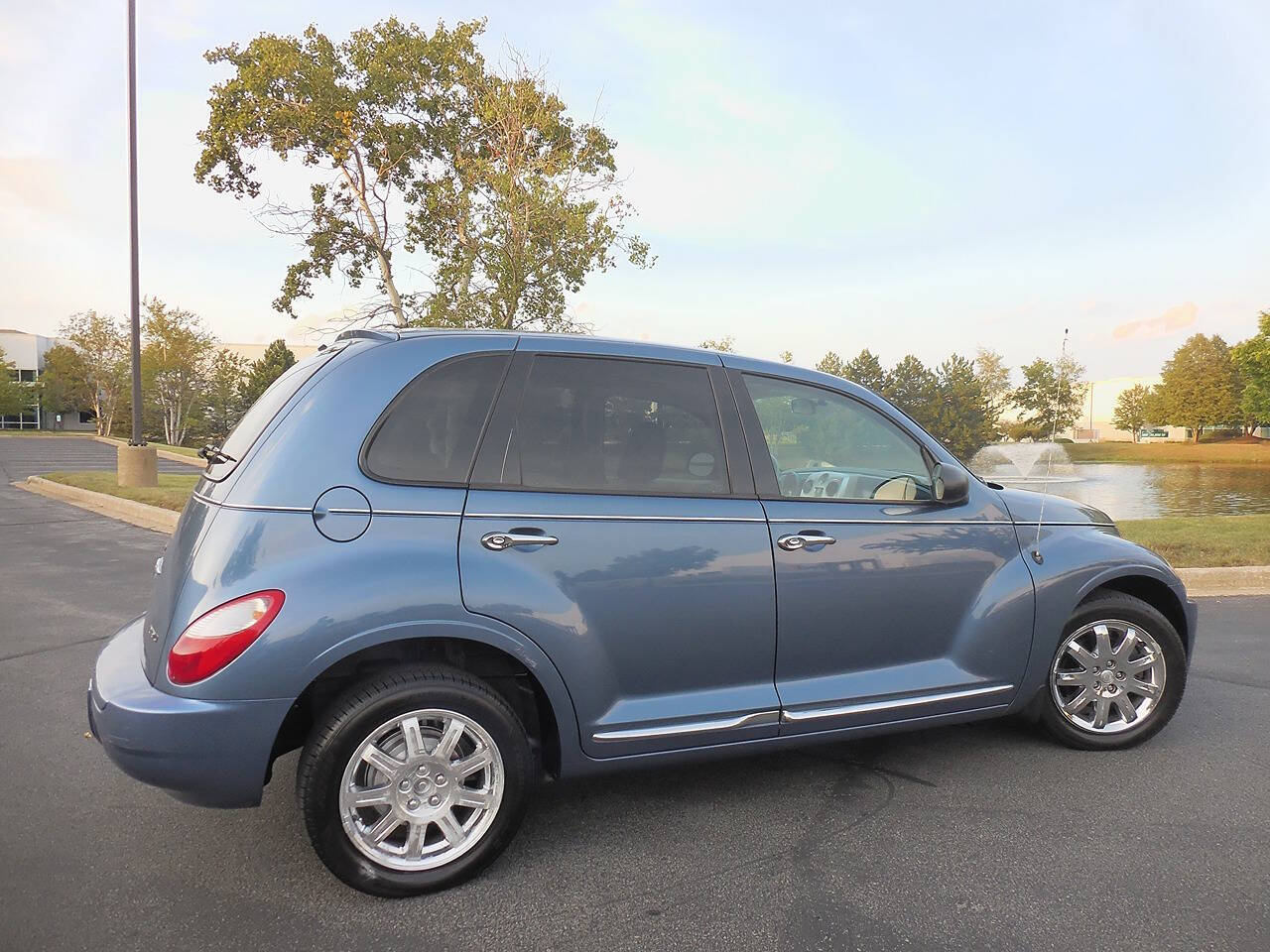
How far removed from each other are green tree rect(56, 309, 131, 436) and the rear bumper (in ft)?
184

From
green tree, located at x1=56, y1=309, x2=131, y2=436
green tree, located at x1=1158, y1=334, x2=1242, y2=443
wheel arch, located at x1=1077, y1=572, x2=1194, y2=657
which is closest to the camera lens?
wheel arch, located at x1=1077, y1=572, x2=1194, y2=657

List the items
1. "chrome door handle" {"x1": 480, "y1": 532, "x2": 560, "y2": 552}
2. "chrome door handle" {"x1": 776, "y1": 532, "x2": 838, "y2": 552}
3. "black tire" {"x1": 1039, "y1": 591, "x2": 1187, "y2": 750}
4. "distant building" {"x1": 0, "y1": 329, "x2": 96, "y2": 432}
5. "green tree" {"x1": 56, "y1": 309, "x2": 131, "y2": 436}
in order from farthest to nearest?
"distant building" {"x1": 0, "y1": 329, "x2": 96, "y2": 432} → "green tree" {"x1": 56, "y1": 309, "x2": 131, "y2": 436} → "black tire" {"x1": 1039, "y1": 591, "x2": 1187, "y2": 750} → "chrome door handle" {"x1": 776, "y1": 532, "x2": 838, "y2": 552} → "chrome door handle" {"x1": 480, "y1": 532, "x2": 560, "y2": 552}

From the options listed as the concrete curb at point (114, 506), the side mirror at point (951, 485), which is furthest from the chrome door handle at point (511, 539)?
the concrete curb at point (114, 506)

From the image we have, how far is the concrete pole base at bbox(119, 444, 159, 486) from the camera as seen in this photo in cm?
1677

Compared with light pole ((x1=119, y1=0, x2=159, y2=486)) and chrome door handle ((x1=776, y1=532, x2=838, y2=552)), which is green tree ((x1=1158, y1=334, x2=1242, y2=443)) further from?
chrome door handle ((x1=776, y1=532, x2=838, y2=552))

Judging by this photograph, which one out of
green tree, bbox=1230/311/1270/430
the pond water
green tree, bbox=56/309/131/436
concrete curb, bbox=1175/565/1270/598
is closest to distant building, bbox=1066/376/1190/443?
green tree, bbox=1230/311/1270/430

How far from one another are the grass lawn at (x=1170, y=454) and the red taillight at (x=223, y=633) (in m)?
65.8

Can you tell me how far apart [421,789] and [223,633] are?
0.80 metres

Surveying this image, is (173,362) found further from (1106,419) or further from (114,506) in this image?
(1106,419)

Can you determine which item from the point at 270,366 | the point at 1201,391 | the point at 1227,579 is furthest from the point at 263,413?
the point at 1201,391

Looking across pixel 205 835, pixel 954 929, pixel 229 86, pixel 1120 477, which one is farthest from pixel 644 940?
pixel 1120 477

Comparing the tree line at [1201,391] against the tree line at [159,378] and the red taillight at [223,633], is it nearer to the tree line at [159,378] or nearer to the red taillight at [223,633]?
the tree line at [159,378]

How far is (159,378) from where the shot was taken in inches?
1800

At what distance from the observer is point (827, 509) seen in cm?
355
